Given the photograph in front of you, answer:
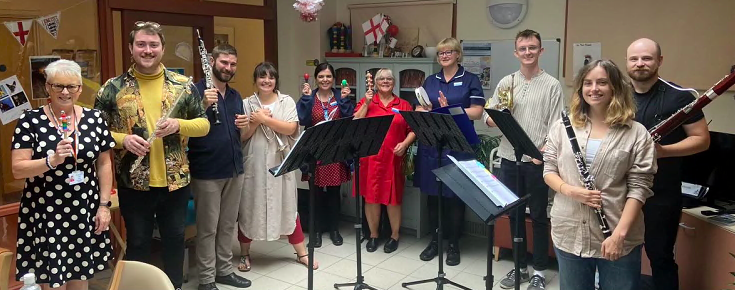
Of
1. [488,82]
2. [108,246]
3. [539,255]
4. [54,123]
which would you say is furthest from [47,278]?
[488,82]

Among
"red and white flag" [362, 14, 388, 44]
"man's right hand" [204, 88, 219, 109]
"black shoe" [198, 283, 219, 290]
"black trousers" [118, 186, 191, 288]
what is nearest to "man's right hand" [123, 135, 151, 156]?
"black trousers" [118, 186, 191, 288]

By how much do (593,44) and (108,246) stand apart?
3.51 m

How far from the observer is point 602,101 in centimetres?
220

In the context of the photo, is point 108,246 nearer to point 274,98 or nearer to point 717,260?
point 274,98

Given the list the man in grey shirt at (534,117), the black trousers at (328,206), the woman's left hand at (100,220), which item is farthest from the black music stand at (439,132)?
the woman's left hand at (100,220)

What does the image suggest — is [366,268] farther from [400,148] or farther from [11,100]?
[11,100]

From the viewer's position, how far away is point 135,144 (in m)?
2.63

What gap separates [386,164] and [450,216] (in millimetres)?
610

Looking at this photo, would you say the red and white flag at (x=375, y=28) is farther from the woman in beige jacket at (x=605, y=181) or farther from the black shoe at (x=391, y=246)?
the woman in beige jacket at (x=605, y=181)

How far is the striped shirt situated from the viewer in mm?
3320

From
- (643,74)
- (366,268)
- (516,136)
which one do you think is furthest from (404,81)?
(643,74)

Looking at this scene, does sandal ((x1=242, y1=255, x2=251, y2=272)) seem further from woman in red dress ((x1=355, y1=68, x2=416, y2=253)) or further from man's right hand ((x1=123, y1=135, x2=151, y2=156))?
man's right hand ((x1=123, y1=135, x2=151, y2=156))

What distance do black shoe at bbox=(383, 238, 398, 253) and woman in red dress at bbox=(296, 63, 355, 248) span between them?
37 cm

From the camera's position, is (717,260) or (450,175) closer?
(450,175)
